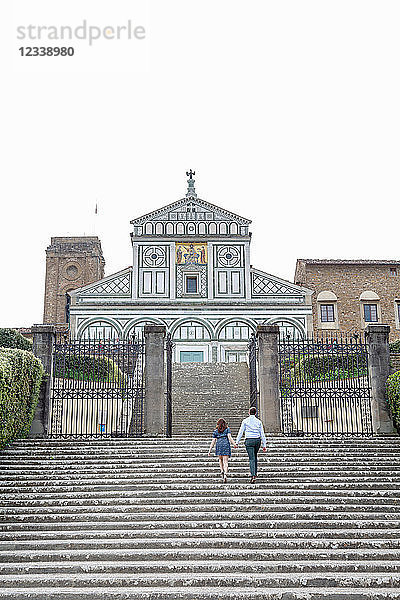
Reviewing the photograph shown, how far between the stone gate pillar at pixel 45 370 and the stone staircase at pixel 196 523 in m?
1.58

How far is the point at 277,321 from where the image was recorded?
37.1 m

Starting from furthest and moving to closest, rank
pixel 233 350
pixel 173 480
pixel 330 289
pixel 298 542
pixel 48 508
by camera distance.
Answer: pixel 330 289, pixel 233 350, pixel 173 480, pixel 48 508, pixel 298 542

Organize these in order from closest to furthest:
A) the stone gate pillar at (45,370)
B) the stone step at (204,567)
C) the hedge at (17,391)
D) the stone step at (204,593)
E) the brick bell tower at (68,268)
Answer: the stone step at (204,593)
the stone step at (204,567)
the hedge at (17,391)
the stone gate pillar at (45,370)
the brick bell tower at (68,268)

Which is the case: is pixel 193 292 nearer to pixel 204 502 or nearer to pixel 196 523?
pixel 204 502

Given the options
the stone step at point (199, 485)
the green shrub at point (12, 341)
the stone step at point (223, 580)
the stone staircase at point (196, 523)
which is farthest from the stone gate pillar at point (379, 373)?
the green shrub at point (12, 341)

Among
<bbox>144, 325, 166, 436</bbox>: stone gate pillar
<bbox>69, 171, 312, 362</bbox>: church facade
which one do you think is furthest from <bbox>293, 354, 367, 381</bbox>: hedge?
<bbox>69, 171, 312, 362</bbox>: church facade

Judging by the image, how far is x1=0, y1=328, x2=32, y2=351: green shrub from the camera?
2431cm

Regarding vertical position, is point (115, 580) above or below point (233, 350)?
below

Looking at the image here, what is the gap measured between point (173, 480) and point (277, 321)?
26.6 metres

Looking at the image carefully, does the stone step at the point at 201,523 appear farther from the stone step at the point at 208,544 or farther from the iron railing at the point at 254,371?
the iron railing at the point at 254,371

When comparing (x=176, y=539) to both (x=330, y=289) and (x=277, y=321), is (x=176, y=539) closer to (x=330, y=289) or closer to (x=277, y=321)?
(x=277, y=321)

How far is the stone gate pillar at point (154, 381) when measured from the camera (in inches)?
590

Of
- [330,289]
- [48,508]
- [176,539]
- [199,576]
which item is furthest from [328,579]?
[330,289]

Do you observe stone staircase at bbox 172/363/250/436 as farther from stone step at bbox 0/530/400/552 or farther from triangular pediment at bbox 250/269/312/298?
triangular pediment at bbox 250/269/312/298
